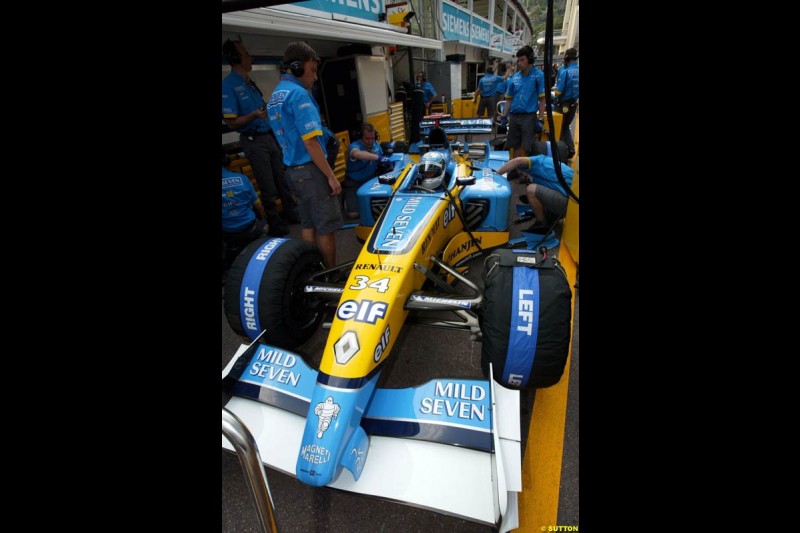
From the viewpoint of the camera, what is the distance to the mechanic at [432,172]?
10.2 ft

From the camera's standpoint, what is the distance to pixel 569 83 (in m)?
6.61

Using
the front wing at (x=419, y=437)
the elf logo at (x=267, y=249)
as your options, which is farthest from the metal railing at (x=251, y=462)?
the elf logo at (x=267, y=249)

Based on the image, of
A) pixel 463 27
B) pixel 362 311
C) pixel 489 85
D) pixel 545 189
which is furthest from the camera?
pixel 463 27

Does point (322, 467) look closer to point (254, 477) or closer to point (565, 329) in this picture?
point (254, 477)

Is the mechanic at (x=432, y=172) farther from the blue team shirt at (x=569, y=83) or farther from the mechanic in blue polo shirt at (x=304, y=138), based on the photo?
the blue team shirt at (x=569, y=83)

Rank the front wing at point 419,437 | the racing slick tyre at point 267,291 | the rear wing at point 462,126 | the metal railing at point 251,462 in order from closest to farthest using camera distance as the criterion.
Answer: the metal railing at point 251,462 < the front wing at point 419,437 < the racing slick tyre at point 267,291 < the rear wing at point 462,126

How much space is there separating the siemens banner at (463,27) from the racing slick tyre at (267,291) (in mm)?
13505

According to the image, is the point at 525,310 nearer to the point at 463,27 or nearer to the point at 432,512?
the point at 432,512

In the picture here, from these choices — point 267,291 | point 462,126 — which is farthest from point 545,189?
point 267,291

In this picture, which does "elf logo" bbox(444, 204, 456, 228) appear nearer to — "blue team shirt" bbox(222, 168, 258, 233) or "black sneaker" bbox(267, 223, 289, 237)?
"blue team shirt" bbox(222, 168, 258, 233)

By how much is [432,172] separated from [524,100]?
383 centimetres

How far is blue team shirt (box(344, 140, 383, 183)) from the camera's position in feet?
16.6

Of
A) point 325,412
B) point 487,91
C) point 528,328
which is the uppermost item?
point 487,91
